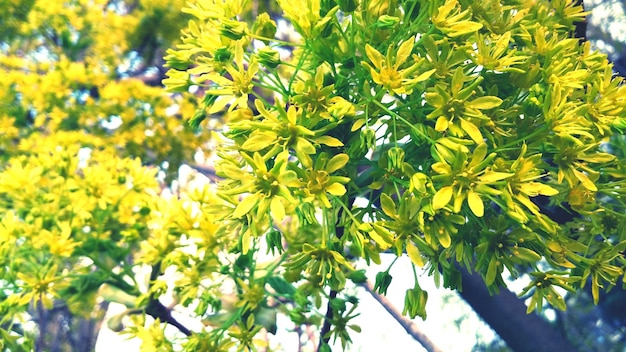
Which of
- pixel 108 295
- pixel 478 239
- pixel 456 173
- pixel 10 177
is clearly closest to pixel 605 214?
pixel 478 239

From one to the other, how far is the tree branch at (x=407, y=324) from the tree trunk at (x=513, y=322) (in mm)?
508

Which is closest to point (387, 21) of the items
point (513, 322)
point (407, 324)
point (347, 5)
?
point (347, 5)

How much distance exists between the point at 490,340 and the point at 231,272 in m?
1.83

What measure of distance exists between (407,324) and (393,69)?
1.50 metres

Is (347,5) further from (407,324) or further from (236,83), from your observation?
(407,324)

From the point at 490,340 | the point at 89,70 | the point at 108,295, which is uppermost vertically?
the point at 89,70

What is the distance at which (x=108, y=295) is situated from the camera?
138cm

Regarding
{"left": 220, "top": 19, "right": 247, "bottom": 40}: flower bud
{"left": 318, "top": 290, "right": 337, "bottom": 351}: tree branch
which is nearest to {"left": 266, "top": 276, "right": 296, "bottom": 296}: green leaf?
{"left": 318, "top": 290, "right": 337, "bottom": 351}: tree branch

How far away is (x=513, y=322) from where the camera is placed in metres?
1.51

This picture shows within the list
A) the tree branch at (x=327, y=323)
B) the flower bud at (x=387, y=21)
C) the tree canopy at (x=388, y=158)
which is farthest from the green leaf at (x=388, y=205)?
the tree branch at (x=327, y=323)

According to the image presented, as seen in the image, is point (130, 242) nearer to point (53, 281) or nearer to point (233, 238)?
point (53, 281)

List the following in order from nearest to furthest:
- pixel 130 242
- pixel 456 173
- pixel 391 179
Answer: pixel 456 173 < pixel 391 179 < pixel 130 242

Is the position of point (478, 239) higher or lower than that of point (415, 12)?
lower

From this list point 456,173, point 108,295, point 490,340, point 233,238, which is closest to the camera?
point 456,173
